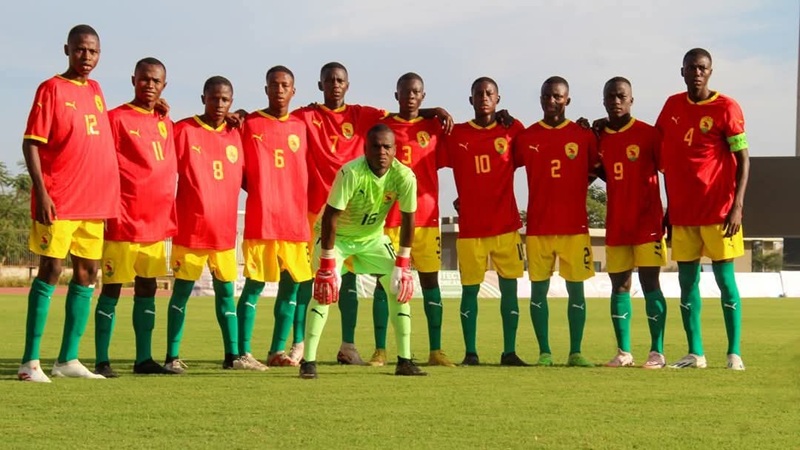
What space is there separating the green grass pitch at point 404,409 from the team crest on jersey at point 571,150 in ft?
6.17

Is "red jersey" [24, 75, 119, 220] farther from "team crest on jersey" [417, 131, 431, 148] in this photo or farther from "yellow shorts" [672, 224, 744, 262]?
"yellow shorts" [672, 224, 744, 262]

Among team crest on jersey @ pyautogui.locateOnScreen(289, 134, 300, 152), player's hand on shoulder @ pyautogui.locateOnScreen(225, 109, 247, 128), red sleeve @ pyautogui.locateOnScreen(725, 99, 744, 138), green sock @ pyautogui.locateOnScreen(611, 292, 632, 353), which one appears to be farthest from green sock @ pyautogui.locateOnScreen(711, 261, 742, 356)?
player's hand on shoulder @ pyautogui.locateOnScreen(225, 109, 247, 128)

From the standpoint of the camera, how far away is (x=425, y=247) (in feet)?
29.7

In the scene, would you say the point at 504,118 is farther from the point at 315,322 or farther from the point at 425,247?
the point at 315,322

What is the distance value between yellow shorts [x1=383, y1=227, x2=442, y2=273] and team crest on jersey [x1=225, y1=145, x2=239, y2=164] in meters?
1.45

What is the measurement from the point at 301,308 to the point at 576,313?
2379mm

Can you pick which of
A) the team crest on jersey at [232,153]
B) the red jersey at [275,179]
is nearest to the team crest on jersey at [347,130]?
the red jersey at [275,179]

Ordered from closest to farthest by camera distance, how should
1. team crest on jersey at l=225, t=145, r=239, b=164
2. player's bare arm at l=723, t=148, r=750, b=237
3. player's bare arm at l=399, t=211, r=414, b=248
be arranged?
player's bare arm at l=399, t=211, r=414, b=248 < player's bare arm at l=723, t=148, r=750, b=237 < team crest on jersey at l=225, t=145, r=239, b=164

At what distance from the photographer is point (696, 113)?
856 centimetres

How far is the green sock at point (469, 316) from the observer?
9172mm

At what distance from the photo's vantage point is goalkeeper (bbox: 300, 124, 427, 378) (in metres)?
7.47

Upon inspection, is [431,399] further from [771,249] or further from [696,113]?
[771,249]

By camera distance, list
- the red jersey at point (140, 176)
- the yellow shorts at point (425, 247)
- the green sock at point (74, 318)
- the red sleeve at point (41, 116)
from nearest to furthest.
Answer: the red sleeve at point (41, 116) → the green sock at point (74, 318) → the red jersey at point (140, 176) → the yellow shorts at point (425, 247)

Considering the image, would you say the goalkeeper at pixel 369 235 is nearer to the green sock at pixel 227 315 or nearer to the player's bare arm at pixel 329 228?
the player's bare arm at pixel 329 228
